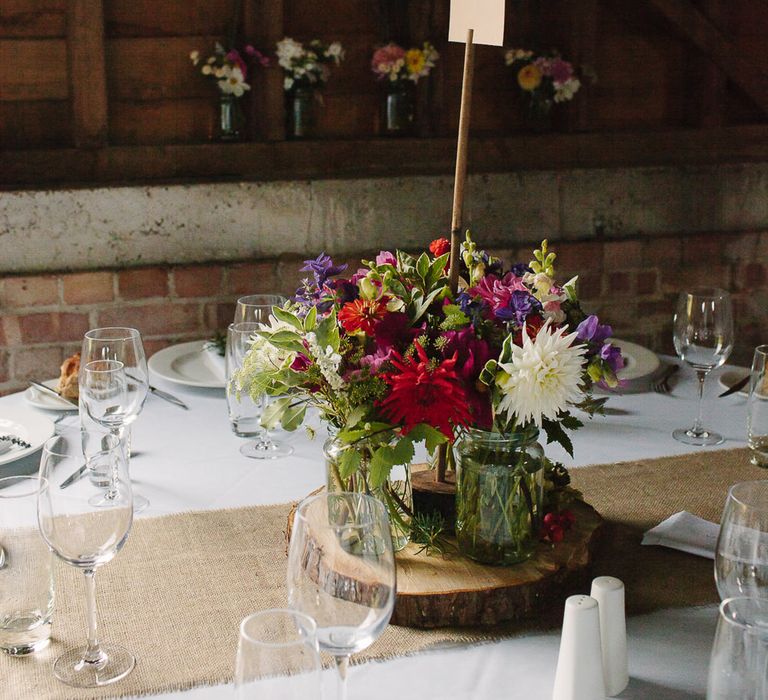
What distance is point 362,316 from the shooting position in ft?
3.55

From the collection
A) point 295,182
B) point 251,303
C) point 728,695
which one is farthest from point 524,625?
point 295,182

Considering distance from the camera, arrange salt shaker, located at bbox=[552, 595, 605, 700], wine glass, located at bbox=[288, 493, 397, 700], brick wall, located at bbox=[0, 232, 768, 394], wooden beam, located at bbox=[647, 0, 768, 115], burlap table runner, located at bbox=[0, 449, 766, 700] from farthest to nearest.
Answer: wooden beam, located at bbox=[647, 0, 768, 115] < brick wall, located at bbox=[0, 232, 768, 394] < burlap table runner, located at bbox=[0, 449, 766, 700] < salt shaker, located at bbox=[552, 595, 605, 700] < wine glass, located at bbox=[288, 493, 397, 700]

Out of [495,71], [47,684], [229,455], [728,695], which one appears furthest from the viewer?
[495,71]

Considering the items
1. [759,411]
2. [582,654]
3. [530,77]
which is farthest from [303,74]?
[582,654]

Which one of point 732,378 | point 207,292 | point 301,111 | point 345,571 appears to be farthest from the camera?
point 301,111

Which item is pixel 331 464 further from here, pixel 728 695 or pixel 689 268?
pixel 689 268

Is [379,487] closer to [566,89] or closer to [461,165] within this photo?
[461,165]

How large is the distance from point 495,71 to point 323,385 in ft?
7.82

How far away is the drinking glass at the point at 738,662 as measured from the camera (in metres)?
0.67

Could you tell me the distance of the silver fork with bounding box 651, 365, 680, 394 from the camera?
1818 mm

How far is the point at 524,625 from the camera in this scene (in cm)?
107

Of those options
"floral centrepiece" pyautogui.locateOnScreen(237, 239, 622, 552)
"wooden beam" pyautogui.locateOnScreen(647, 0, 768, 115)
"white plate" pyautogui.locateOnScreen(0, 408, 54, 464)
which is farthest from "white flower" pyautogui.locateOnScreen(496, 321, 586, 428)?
"wooden beam" pyautogui.locateOnScreen(647, 0, 768, 115)

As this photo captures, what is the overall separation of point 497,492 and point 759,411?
59 cm

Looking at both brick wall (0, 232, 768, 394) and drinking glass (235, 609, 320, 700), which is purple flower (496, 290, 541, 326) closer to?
drinking glass (235, 609, 320, 700)
